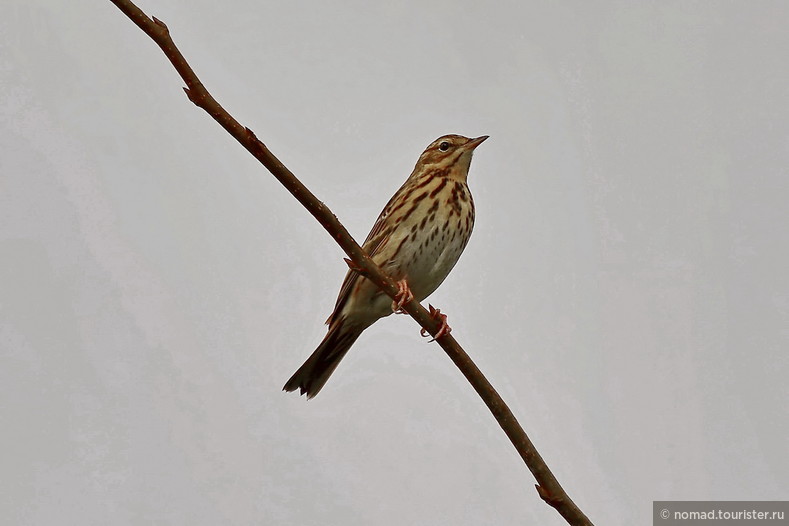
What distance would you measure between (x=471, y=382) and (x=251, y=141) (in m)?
1.85

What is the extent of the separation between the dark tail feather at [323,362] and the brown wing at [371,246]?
0.18 meters

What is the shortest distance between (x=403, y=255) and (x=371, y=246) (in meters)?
0.47

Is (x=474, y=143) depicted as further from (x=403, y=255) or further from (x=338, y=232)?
(x=338, y=232)

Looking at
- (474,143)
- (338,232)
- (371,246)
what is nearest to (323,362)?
(371,246)

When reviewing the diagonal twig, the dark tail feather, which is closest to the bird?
the dark tail feather

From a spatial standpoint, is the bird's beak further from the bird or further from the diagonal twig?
the diagonal twig

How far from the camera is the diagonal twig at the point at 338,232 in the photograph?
16.0 ft

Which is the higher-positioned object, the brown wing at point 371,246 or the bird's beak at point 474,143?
the bird's beak at point 474,143

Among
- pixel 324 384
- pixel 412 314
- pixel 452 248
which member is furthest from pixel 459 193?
pixel 412 314

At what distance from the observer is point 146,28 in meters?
4.84

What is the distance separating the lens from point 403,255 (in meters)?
9.95

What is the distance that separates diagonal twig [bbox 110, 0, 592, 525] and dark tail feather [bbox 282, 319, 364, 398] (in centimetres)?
393

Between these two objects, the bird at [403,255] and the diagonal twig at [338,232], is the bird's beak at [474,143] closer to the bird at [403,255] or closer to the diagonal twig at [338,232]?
the bird at [403,255]

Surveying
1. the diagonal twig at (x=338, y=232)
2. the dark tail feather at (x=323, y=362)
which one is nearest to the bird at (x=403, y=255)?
the dark tail feather at (x=323, y=362)
